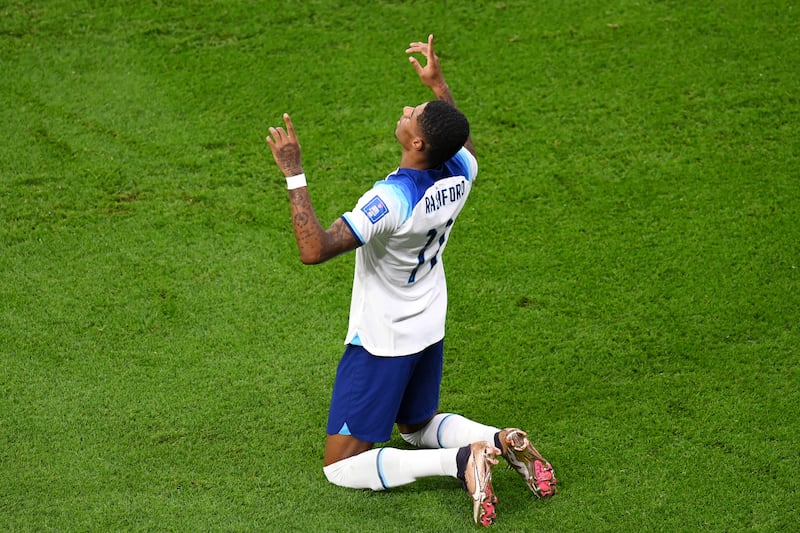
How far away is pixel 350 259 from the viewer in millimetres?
5715

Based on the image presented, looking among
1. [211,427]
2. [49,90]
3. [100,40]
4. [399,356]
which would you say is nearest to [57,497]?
[211,427]

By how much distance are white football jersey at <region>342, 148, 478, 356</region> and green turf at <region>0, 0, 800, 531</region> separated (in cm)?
71

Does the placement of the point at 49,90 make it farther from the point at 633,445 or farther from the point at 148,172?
the point at 633,445

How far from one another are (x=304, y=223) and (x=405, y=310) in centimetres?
63

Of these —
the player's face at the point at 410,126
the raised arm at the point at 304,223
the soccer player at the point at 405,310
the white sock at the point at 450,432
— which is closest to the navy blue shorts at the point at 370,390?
the soccer player at the point at 405,310

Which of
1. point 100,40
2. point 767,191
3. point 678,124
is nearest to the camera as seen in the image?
point 767,191

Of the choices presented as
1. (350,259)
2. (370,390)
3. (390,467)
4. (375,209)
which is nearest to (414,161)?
(375,209)

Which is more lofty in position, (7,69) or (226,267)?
(7,69)

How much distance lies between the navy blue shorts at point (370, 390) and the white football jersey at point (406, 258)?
57mm

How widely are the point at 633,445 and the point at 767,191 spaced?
91.8 inches

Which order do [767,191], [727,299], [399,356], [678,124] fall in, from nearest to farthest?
[399,356], [727,299], [767,191], [678,124]

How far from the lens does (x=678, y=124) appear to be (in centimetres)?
656

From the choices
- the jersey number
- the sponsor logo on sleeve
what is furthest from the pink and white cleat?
the sponsor logo on sleeve

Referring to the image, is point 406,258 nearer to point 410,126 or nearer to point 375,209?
point 375,209
